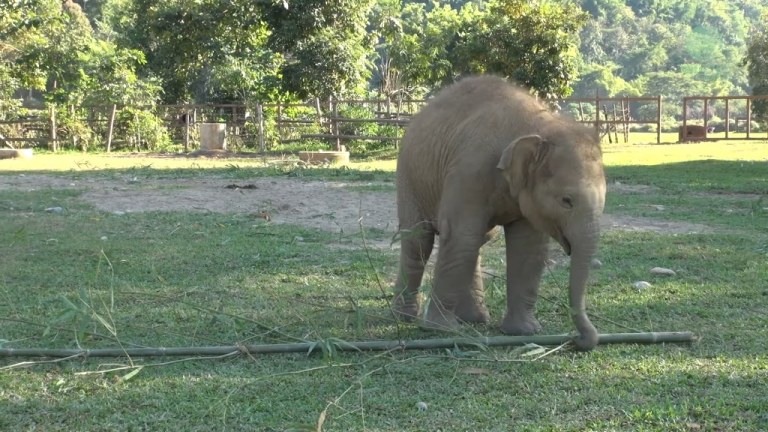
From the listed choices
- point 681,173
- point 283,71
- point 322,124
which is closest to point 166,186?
point 681,173

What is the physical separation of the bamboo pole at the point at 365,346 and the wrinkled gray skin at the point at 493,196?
1.01ft

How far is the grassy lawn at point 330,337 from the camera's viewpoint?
13.6 feet

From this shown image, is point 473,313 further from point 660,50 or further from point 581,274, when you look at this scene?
point 660,50

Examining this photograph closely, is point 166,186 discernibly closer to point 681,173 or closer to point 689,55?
point 681,173

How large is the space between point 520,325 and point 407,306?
984mm

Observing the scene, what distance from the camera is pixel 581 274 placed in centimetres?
489

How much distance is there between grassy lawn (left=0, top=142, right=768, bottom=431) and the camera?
4.15 meters

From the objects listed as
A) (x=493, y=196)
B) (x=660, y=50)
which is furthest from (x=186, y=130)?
(x=660, y=50)

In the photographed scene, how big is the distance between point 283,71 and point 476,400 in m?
26.6

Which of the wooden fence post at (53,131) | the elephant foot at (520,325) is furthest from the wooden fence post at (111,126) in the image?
the elephant foot at (520,325)

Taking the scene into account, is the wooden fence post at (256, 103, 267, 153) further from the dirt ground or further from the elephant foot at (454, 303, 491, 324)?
the elephant foot at (454, 303, 491, 324)

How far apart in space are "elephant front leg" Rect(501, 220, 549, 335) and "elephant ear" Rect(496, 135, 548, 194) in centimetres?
60

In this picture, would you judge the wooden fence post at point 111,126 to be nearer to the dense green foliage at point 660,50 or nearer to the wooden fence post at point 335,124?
the wooden fence post at point 335,124

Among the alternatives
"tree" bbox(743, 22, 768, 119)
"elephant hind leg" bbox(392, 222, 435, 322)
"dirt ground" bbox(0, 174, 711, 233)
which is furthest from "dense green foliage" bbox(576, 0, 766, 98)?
"elephant hind leg" bbox(392, 222, 435, 322)
